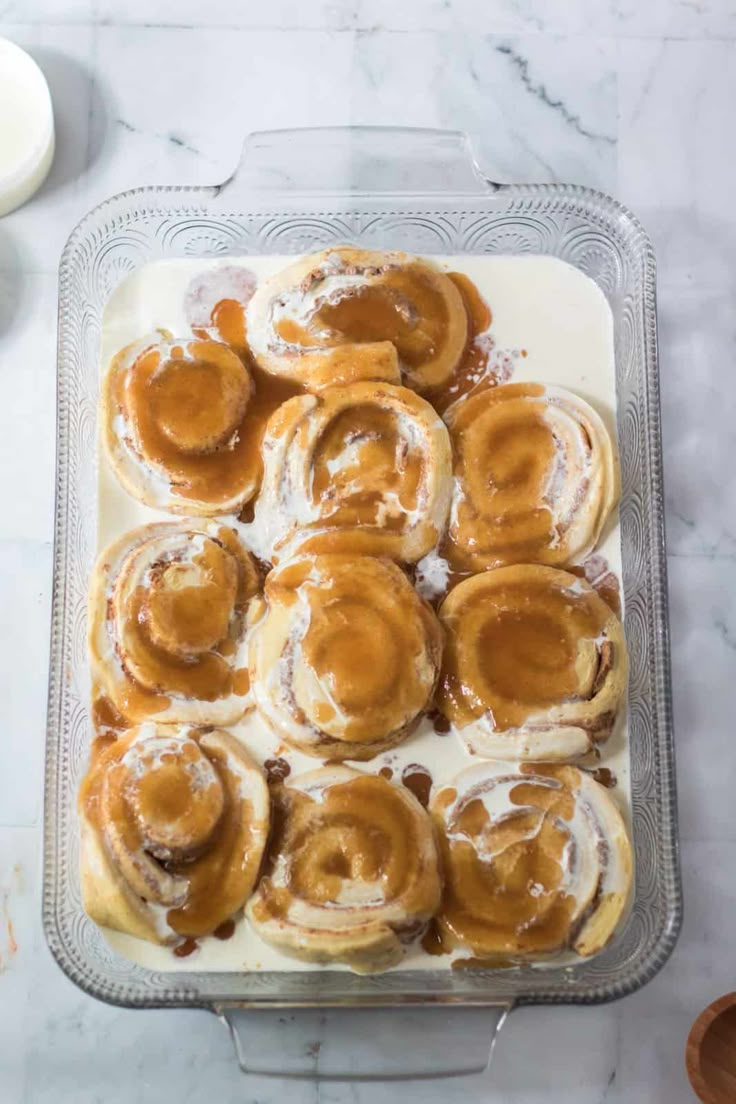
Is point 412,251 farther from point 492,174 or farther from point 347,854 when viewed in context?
point 347,854

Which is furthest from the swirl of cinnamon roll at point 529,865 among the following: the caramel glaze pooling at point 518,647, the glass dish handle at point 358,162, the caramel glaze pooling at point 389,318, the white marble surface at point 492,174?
the glass dish handle at point 358,162

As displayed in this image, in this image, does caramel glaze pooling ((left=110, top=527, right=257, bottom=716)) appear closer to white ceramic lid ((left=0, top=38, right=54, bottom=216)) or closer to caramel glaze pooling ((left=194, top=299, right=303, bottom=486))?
caramel glaze pooling ((left=194, top=299, right=303, bottom=486))

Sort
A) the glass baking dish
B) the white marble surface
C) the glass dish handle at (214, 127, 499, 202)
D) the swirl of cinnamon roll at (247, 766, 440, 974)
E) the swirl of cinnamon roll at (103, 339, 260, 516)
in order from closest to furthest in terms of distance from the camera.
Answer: the swirl of cinnamon roll at (247, 766, 440, 974) → the glass baking dish → the swirl of cinnamon roll at (103, 339, 260, 516) → the white marble surface → the glass dish handle at (214, 127, 499, 202)

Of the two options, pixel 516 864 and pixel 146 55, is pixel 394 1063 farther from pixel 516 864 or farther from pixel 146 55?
pixel 146 55

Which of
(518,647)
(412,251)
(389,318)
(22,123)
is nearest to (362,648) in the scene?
(518,647)

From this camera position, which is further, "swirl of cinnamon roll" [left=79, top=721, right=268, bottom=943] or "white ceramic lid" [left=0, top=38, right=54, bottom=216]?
"white ceramic lid" [left=0, top=38, right=54, bottom=216]

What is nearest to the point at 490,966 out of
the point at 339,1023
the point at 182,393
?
the point at 339,1023

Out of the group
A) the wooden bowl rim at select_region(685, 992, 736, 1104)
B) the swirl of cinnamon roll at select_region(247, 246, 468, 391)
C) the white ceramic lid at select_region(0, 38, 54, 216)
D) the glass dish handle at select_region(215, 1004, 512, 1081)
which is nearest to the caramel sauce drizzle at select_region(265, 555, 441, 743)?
the swirl of cinnamon roll at select_region(247, 246, 468, 391)
